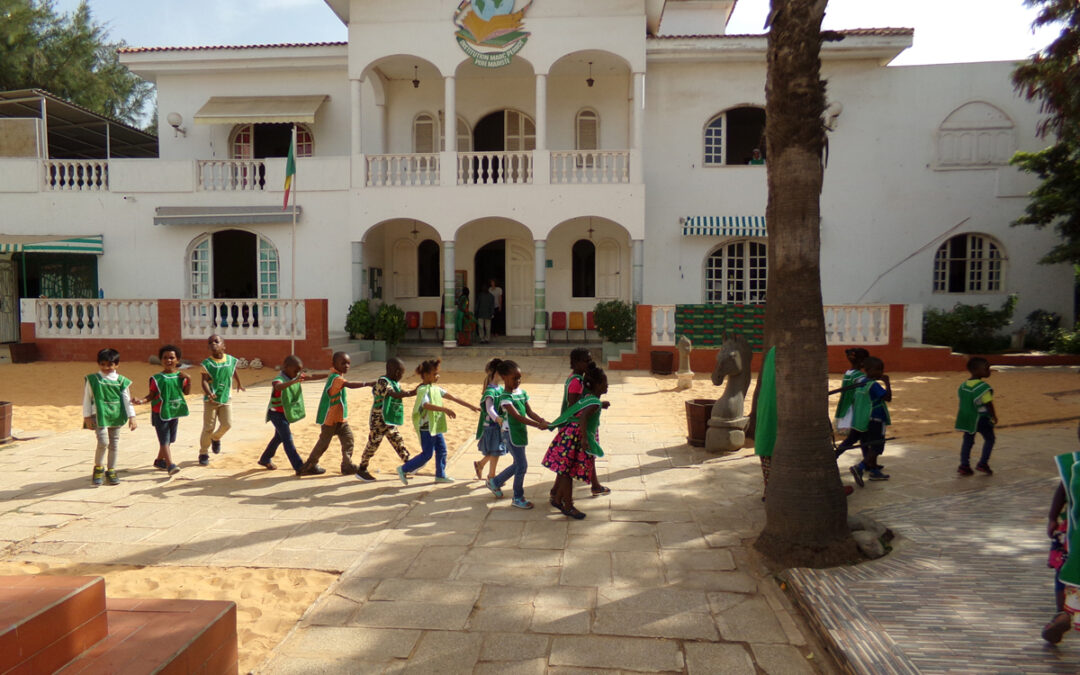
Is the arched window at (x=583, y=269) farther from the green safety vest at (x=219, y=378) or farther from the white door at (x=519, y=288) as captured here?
the green safety vest at (x=219, y=378)

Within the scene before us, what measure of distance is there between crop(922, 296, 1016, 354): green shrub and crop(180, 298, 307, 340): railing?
14.0 metres

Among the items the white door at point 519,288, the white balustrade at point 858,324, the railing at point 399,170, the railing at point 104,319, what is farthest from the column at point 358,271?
the white balustrade at point 858,324

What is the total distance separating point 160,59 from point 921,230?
64.0 ft

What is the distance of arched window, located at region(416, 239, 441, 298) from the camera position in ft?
60.4

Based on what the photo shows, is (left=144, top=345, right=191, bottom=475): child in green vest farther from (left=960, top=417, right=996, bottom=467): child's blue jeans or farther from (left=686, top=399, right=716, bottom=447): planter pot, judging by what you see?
(left=960, top=417, right=996, bottom=467): child's blue jeans

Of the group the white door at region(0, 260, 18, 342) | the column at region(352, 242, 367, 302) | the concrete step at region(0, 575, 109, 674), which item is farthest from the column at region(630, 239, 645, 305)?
the white door at region(0, 260, 18, 342)

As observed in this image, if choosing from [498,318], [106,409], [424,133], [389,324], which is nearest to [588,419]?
[106,409]

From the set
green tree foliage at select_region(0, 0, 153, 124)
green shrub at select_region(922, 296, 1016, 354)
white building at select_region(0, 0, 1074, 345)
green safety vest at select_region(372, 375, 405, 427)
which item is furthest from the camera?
green tree foliage at select_region(0, 0, 153, 124)

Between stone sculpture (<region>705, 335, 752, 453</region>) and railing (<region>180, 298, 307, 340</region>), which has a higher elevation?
railing (<region>180, 298, 307, 340</region>)

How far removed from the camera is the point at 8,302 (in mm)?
17047

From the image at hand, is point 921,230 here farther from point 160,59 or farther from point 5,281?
point 5,281

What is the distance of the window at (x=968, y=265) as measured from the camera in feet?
54.6

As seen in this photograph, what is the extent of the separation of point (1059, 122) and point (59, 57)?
30.3 m

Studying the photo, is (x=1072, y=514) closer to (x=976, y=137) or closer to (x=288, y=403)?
(x=288, y=403)
